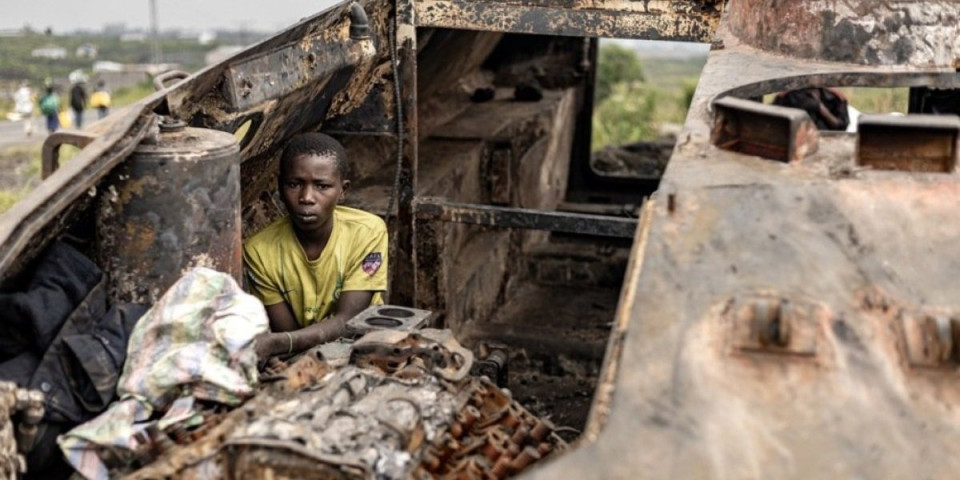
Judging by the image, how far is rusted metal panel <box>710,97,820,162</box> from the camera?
3.32 metres

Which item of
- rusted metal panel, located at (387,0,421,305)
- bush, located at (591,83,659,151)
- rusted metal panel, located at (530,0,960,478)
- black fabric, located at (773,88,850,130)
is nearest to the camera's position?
rusted metal panel, located at (530,0,960,478)

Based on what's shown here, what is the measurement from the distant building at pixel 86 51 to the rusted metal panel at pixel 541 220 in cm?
5173

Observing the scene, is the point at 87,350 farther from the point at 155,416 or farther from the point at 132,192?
the point at 132,192

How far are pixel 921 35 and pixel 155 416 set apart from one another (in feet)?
9.42

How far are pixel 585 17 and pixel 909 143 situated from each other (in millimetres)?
3066

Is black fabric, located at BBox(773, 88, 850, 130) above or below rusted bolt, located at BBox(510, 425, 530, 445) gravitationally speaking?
above

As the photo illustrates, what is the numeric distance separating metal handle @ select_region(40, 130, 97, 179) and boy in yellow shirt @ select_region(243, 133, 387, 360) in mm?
1049

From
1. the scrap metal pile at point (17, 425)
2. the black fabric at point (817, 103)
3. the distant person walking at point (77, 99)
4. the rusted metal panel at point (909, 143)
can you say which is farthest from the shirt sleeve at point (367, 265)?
the distant person walking at point (77, 99)

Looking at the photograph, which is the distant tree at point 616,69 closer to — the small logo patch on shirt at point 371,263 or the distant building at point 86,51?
A: the distant building at point 86,51

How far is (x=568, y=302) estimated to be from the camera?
841 cm

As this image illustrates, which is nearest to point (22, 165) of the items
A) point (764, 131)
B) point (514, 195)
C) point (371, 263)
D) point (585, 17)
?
point (514, 195)

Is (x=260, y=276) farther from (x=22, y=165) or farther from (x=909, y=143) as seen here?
(x=22, y=165)

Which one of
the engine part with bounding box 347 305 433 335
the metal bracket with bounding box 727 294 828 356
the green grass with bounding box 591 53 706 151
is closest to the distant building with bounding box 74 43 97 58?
the green grass with bounding box 591 53 706 151

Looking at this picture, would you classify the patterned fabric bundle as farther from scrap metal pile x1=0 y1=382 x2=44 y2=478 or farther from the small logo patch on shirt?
the small logo patch on shirt
